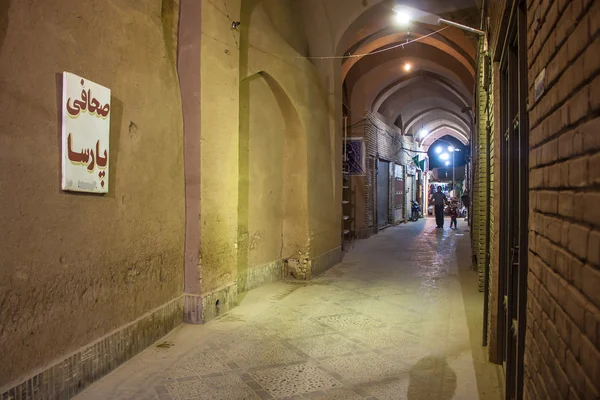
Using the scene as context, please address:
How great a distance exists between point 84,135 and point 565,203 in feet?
11.4

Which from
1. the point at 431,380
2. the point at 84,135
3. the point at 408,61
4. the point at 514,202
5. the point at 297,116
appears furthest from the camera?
the point at 408,61

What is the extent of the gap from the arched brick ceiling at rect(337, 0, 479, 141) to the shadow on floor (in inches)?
261

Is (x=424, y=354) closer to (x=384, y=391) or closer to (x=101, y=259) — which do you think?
(x=384, y=391)

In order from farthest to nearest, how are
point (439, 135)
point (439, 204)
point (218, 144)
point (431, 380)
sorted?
1. point (439, 135)
2. point (439, 204)
3. point (218, 144)
4. point (431, 380)

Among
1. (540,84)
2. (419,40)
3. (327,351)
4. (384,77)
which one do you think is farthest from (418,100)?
(540,84)

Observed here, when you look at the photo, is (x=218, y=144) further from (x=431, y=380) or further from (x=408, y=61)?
(x=408, y=61)

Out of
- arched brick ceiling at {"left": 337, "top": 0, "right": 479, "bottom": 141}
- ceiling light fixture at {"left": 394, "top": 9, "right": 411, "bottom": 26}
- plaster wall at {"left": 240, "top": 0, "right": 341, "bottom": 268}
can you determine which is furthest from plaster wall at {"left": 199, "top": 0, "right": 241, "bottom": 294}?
ceiling light fixture at {"left": 394, "top": 9, "right": 411, "bottom": 26}

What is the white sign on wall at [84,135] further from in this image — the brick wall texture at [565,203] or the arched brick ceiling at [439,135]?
the arched brick ceiling at [439,135]

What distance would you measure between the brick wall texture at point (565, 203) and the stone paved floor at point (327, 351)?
1.98 m

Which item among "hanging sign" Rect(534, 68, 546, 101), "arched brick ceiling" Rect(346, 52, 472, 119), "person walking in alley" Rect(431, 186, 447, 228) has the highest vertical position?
"arched brick ceiling" Rect(346, 52, 472, 119)

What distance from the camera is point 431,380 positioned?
390cm

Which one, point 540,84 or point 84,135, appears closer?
point 540,84

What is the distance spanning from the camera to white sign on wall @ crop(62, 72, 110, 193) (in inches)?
138

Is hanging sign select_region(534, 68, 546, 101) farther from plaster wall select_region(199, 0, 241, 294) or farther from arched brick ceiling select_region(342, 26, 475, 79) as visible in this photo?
arched brick ceiling select_region(342, 26, 475, 79)
